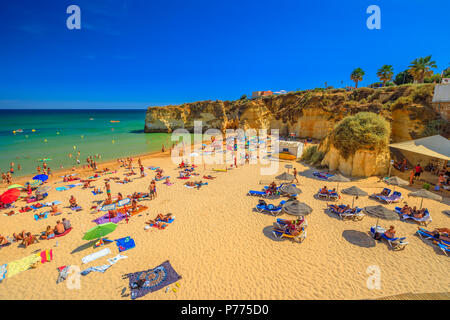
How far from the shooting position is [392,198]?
11.0 meters

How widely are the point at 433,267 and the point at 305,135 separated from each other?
2795 centimetres

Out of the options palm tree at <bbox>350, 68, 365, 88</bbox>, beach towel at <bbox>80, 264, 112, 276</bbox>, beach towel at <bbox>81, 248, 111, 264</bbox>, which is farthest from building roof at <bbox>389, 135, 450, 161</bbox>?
palm tree at <bbox>350, 68, 365, 88</bbox>

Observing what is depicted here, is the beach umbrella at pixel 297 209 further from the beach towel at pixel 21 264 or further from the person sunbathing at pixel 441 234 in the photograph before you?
the beach towel at pixel 21 264

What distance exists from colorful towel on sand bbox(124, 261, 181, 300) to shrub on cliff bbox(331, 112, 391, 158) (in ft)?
47.2

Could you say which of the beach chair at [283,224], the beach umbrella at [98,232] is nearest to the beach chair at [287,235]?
the beach chair at [283,224]

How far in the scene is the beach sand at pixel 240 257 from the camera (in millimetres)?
5945

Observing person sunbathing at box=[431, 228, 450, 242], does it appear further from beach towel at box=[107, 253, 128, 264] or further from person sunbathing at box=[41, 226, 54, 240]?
person sunbathing at box=[41, 226, 54, 240]

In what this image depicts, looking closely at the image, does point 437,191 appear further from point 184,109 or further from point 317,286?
point 184,109

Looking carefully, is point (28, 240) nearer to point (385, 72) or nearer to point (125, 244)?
point (125, 244)

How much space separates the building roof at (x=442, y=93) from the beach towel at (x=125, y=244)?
23868mm

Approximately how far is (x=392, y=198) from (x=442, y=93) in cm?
1196

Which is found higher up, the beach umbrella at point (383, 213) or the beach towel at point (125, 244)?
the beach umbrella at point (383, 213)

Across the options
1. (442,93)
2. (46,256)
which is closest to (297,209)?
(46,256)

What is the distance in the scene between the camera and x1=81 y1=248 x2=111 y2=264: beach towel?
24.0ft
